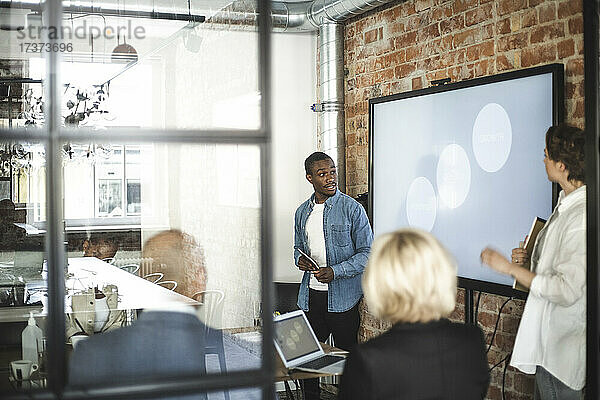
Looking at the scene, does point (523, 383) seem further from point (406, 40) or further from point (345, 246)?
point (406, 40)

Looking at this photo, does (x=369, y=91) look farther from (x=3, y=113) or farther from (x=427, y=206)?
(x=3, y=113)

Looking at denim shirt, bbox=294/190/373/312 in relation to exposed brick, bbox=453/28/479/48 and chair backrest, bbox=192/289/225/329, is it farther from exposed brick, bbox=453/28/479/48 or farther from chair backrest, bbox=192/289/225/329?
chair backrest, bbox=192/289/225/329

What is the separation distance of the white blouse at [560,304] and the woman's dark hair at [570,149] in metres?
0.09

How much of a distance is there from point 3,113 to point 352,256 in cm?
228

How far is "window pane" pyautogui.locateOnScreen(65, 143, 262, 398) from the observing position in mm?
2125

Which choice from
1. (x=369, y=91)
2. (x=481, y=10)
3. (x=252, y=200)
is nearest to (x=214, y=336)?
(x=252, y=200)

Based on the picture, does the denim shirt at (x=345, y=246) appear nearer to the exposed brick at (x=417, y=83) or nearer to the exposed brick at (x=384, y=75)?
the exposed brick at (x=417, y=83)

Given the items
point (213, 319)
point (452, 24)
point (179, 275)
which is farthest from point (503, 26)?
point (213, 319)

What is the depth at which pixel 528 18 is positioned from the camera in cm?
422

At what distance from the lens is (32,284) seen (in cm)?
448

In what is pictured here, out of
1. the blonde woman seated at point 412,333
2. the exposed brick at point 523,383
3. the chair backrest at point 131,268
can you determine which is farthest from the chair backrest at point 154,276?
the exposed brick at point 523,383

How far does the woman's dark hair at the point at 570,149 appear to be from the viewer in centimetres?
340

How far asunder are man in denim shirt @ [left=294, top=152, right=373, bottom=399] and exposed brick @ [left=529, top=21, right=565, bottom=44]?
4.81 ft

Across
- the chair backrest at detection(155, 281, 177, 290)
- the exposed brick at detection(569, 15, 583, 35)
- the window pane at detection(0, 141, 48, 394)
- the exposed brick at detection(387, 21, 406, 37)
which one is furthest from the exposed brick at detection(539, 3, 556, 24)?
the window pane at detection(0, 141, 48, 394)
